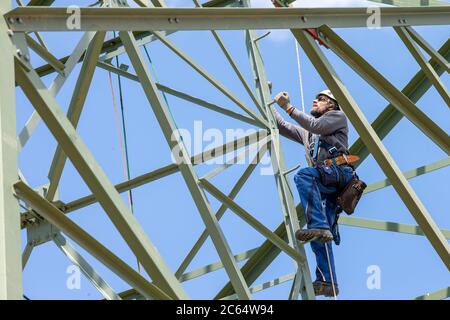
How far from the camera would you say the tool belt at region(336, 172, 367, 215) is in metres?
15.0

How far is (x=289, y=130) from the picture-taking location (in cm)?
1595

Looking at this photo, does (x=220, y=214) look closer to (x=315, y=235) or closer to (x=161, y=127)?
(x=315, y=235)

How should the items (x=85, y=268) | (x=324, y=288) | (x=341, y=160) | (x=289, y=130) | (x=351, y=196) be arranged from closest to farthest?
(x=85, y=268) < (x=324, y=288) < (x=351, y=196) < (x=341, y=160) < (x=289, y=130)

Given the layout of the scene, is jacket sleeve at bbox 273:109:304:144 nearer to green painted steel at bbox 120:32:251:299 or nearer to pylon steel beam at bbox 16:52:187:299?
green painted steel at bbox 120:32:251:299

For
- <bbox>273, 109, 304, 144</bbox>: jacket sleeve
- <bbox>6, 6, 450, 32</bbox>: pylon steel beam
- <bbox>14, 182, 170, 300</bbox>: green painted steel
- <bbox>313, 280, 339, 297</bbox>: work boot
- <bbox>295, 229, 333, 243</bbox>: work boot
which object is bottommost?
<bbox>14, 182, 170, 300</bbox>: green painted steel

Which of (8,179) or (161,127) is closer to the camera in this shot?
(8,179)

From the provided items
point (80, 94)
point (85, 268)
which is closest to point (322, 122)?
point (80, 94)

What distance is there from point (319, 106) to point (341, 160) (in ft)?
2.74

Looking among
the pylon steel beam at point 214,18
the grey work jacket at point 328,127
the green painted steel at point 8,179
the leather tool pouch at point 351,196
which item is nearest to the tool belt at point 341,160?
the grey work jacket at point 328,127

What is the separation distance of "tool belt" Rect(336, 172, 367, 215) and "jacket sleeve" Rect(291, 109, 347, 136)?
696 mm

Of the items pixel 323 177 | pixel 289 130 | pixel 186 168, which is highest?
pixel 289 130

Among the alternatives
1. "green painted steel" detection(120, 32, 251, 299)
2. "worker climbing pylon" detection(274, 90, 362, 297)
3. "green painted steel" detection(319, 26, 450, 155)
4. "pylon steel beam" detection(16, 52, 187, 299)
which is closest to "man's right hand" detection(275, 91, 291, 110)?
"worker climbing pylon" detection(274, 90, 362, 297)

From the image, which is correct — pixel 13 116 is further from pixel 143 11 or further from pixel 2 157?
pixel 143 11
